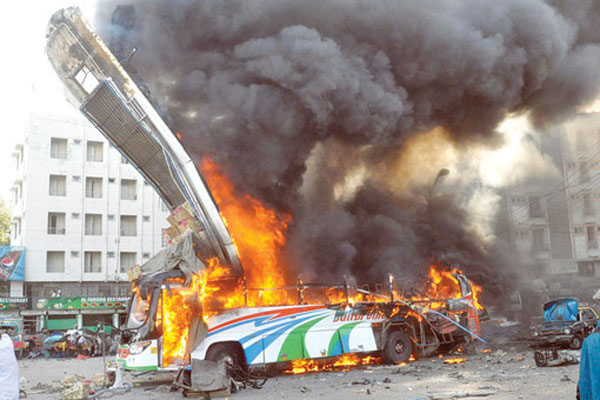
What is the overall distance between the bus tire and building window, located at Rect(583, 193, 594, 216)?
26632mm

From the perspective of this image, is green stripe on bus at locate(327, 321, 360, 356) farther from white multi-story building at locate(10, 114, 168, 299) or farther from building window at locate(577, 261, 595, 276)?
white multi-story building at locate(10, 114, 168, 299)

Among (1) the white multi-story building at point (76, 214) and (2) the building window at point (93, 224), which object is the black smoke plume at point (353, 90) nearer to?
(1) the white multi-story building at point (76, 214)

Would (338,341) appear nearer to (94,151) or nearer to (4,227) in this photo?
(94,151)

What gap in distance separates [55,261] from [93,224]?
387cm

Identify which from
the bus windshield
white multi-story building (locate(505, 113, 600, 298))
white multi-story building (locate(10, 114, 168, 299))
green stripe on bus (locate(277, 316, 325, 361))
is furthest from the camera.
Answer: white multi-story building (locate(10, 114, 168, 299))

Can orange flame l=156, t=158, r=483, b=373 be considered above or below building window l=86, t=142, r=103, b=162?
below

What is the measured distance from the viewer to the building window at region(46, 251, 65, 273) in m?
40.0

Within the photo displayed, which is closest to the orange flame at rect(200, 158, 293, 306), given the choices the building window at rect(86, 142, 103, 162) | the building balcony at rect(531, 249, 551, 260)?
the building balcony at rect(531, 249, 551, 260)

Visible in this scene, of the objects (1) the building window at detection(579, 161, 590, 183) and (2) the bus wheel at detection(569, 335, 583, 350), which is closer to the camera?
(2) the bus wheel at detection(569, 335, 583, 350)

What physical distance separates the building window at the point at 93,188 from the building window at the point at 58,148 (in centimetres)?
247

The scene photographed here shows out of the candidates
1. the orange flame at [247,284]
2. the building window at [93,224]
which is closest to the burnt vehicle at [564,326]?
the orange flame at [247,284]

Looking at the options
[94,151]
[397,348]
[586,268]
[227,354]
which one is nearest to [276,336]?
[227,354]

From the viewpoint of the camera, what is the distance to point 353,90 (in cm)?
1587

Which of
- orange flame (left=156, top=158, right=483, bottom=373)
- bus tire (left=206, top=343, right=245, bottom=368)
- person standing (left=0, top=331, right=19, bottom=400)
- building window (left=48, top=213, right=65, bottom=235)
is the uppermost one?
building window (left=48, top=213, right=65, bottom=235)
